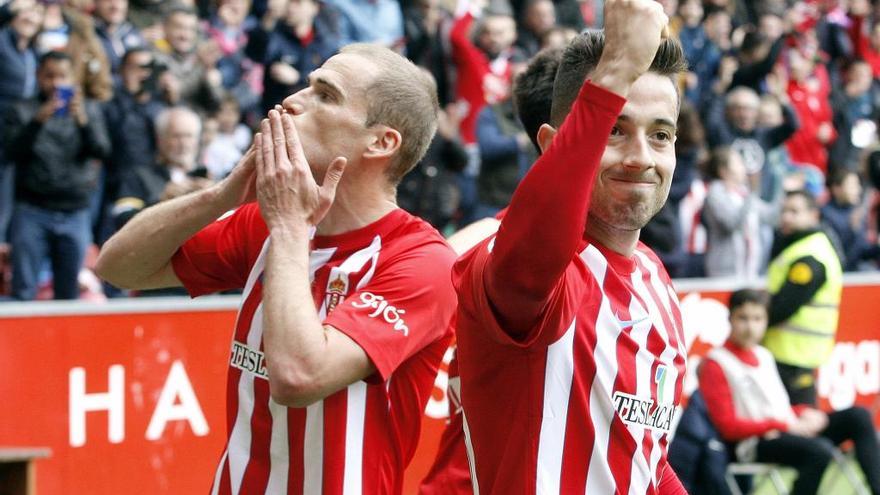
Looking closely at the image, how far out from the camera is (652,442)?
9.86 ft

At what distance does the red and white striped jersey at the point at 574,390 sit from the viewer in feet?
9.09

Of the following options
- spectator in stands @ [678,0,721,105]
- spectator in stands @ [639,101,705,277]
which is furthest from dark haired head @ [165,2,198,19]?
spectator in stands @ [678,0,721,105]

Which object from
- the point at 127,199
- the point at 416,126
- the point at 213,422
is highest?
the point at 416,126

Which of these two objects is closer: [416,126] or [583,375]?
[583,375]

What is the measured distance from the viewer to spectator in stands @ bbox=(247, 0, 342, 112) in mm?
10648

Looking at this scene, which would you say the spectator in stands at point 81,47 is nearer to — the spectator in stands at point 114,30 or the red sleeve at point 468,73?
the spectator in stands at point 114,30

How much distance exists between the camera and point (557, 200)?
2408 mm

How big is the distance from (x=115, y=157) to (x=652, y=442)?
22.1 feet

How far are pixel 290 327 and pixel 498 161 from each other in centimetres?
735

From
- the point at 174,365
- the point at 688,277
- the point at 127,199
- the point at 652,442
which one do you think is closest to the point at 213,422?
the point at 174,365

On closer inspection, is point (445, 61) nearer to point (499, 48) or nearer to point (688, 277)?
point (499, 48)

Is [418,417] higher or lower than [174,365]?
higher

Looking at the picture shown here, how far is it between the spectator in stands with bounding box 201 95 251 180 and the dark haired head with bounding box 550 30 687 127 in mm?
6775

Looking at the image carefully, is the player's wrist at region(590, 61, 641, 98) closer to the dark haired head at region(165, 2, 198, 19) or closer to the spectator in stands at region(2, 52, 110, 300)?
the spectator in stands at region(2, 52, 110, 300)
